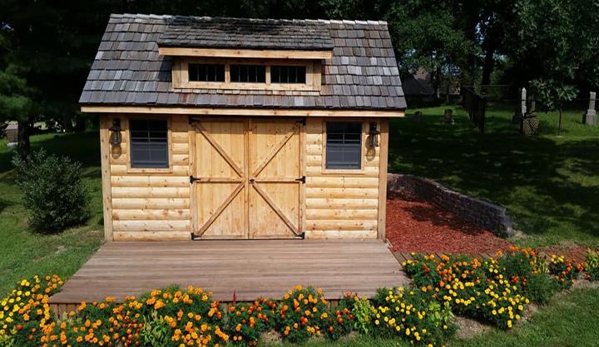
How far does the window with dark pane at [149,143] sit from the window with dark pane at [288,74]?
7.26ft

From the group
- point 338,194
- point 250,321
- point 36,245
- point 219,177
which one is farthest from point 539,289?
point 36,245

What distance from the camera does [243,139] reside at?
8797mm

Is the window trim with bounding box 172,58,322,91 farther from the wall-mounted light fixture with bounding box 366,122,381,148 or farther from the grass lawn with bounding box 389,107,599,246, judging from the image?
the grass lawn with bounding box 389,107,599,246

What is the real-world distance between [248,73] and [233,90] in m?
0.45

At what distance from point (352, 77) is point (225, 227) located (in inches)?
150

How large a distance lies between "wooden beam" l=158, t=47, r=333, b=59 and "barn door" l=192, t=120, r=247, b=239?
Answer: 122cm

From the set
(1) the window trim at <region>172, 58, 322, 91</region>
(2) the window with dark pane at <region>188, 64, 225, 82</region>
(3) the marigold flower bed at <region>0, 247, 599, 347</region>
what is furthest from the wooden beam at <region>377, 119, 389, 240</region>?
(2) the window with dark pane at <region>188, 64, 225, 82</region>

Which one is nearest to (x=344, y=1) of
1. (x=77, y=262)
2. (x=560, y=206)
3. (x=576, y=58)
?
(x=576, y=58)

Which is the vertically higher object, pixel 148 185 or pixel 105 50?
pixel 105 50

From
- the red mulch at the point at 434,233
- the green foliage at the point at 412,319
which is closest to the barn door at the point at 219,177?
the red mulch at the point at 434,233

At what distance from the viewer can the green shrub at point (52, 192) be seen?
9.80m

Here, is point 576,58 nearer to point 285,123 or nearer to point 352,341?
point 285,123

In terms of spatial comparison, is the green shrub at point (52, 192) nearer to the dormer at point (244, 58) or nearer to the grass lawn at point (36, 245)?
the grass lawn at point (36, 245)

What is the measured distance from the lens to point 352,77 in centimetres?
907
